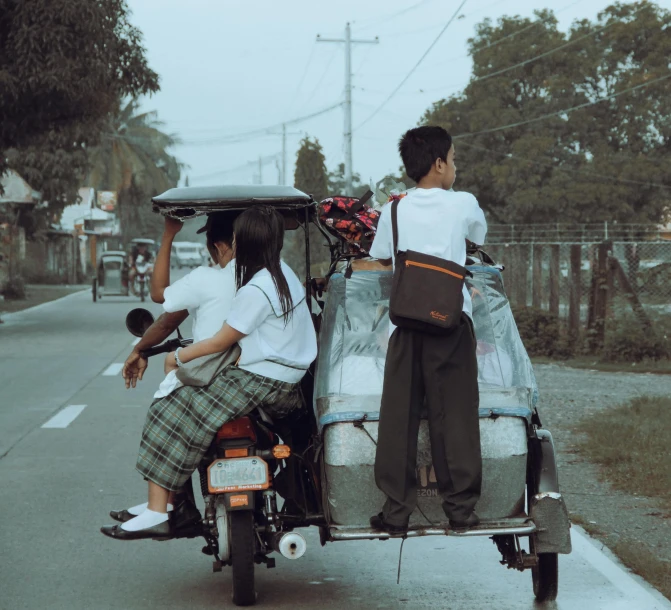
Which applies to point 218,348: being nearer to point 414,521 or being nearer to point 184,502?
point 184,502

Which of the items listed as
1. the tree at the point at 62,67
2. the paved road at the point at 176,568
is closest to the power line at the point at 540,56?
the tree at the point at 62,67

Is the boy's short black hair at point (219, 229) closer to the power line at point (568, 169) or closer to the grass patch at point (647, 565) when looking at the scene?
the grass patch at point (647, 565)

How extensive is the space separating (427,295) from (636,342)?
12.0 m

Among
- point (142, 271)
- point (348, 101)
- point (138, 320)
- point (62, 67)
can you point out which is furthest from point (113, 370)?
point (348, 101)

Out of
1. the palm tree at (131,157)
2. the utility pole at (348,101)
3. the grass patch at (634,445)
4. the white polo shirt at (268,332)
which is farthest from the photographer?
the palm tree at (131,157)

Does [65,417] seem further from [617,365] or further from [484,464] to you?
[617,365]

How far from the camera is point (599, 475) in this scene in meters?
8.42

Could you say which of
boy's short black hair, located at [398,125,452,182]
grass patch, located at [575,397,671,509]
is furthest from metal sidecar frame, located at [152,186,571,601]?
grass patch, located at [575,397,671,509]

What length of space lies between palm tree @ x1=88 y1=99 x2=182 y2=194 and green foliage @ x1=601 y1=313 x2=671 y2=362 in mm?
52282

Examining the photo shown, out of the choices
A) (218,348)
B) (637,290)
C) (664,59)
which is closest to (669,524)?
(218,348)

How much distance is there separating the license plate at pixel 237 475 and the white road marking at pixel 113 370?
1036 centimetres

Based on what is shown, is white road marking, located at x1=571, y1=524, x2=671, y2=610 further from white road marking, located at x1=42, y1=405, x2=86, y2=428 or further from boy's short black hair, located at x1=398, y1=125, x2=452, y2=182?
white road marking, located at x1=42, y1=405, x2=86, y2=428

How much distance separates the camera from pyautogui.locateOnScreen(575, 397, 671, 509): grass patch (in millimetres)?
8016

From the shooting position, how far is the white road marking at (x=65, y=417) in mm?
10820
